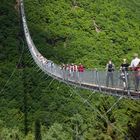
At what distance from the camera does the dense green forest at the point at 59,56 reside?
6550 cm

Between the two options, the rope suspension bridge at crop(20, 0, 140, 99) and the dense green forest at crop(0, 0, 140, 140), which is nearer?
the rope suspension bridge at crop(20, 0, 140, 99)

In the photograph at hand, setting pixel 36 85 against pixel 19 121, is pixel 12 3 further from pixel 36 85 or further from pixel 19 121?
pixel 19 121

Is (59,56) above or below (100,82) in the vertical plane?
above

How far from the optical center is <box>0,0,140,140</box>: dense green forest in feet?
215

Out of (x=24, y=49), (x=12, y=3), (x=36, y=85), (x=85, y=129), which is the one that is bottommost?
(x=85, y=129)

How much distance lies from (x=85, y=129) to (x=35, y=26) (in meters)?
20.5

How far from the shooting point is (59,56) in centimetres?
7512

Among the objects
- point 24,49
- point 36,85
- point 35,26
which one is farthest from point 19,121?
point 35,26

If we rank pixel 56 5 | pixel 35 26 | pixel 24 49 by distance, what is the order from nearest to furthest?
pixel 24 49 < pixel 35 26 < pixel 56 5

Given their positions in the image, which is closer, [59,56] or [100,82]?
[100,82]

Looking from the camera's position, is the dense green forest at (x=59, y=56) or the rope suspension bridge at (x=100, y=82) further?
the dense green forest at (x=59, y=56)

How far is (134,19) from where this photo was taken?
295 feet

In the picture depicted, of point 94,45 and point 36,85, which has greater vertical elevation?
point 94,45

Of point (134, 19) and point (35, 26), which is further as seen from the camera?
point (134, 19)
